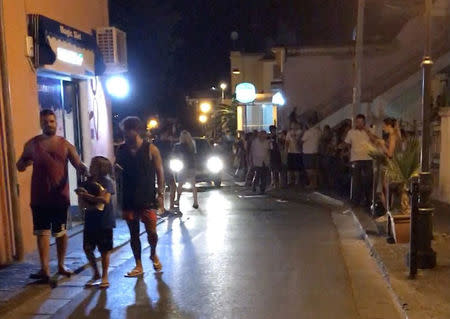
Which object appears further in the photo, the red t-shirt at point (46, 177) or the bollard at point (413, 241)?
the red t-shirt at point (46, 177)

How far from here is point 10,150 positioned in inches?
281

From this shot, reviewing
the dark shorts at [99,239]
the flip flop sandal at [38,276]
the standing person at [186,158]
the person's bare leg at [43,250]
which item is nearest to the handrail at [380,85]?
the standing person at [186,158]

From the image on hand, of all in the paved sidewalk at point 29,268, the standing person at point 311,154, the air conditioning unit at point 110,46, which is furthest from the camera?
the standing person at point 311,154

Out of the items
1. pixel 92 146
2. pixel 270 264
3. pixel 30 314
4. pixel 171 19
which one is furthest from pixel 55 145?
pixel 171 19

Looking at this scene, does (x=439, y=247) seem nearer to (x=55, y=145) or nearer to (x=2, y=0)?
(x=55, y=145)

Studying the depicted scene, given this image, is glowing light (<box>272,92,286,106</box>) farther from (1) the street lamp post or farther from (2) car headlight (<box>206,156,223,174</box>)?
(1) the street lamp post

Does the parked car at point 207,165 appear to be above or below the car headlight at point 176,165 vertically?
below

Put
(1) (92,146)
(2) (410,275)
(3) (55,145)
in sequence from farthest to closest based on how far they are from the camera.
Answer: (1) (92,146), (3) (55,145), (2) (410,275)

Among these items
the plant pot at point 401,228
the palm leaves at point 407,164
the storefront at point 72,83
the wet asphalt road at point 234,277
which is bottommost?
the wet asphalt road at point 234,277

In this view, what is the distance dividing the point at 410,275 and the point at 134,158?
141 inches

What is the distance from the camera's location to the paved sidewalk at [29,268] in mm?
5918

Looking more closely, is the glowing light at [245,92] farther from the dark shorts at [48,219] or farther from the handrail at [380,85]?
the dark shorts at [48,219]

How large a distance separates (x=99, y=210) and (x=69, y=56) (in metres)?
3.83

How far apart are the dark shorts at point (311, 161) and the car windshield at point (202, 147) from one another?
137 inches
